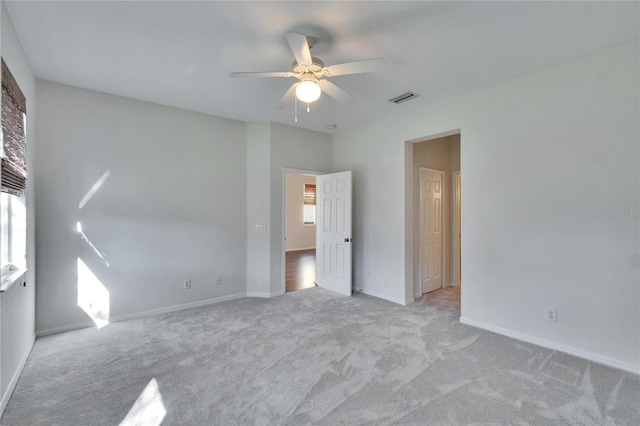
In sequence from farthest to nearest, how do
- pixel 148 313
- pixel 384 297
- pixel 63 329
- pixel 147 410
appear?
1. pixel 384 297
2. pixel 148 313
3. pixel 63 329
4. pixel 147 410

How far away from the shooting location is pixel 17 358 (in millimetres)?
2359

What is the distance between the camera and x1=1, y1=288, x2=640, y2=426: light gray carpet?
194cm

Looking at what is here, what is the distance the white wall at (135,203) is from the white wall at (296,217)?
5.31m

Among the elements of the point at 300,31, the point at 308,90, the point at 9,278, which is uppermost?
the point at 300,31

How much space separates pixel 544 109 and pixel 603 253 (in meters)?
1.45

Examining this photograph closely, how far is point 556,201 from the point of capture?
2.86m

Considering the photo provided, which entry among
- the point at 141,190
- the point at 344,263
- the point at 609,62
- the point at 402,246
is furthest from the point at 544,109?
the point at 141,190

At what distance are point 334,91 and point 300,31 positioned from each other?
0.55 m

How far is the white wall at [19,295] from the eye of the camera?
205 centimetres

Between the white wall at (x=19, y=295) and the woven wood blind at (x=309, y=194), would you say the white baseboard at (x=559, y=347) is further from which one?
the woven wood blind at (x=309, y=194)

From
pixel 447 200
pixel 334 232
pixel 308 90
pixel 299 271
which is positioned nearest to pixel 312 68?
pixel 308 90

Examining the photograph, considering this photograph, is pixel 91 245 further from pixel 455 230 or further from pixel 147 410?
pixel 455 230

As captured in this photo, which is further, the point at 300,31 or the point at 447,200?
the point at 447,200

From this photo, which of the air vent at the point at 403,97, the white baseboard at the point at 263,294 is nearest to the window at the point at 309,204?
the white baseboard at the point at 263,294
